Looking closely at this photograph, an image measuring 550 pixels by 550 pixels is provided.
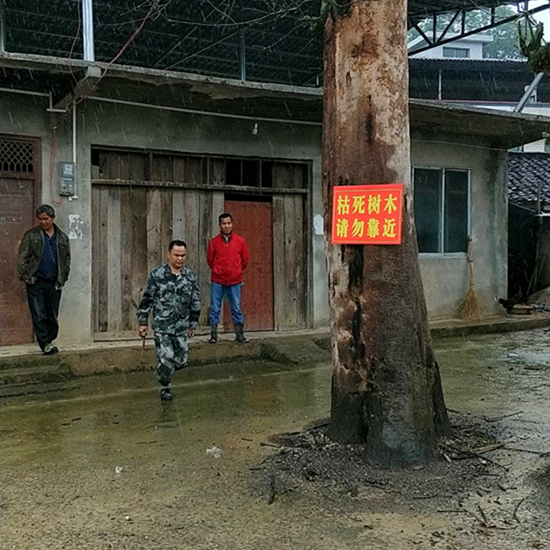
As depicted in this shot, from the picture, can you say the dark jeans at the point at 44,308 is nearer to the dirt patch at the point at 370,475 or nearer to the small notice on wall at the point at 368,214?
the dirt patch at the point at 370,475

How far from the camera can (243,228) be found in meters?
9.64

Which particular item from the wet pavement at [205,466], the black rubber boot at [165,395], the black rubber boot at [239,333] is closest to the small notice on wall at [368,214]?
the wet pavement at [205,466]

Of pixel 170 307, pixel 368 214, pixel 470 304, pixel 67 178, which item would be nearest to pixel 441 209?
pixel 470 304

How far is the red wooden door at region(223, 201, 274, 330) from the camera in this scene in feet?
31.6

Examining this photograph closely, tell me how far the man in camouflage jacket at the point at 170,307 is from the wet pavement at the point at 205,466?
495mm

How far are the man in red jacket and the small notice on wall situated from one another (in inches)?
160

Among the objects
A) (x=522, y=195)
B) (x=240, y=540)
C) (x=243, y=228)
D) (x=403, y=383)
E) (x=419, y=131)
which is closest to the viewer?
(x=240, y=540)

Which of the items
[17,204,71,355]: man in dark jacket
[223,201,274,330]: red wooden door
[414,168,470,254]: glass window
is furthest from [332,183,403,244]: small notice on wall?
[414,168,470,254]: glass window

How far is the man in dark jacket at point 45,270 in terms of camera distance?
24.3 ft

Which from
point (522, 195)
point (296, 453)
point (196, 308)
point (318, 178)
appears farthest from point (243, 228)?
point (522, 195)

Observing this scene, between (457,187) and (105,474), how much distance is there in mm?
8862

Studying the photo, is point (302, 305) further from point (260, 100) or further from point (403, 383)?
point (403, 383)

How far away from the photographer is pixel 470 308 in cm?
1130

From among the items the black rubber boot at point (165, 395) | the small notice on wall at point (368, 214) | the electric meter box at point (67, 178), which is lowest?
the black rubber boot at point (165, 395)
